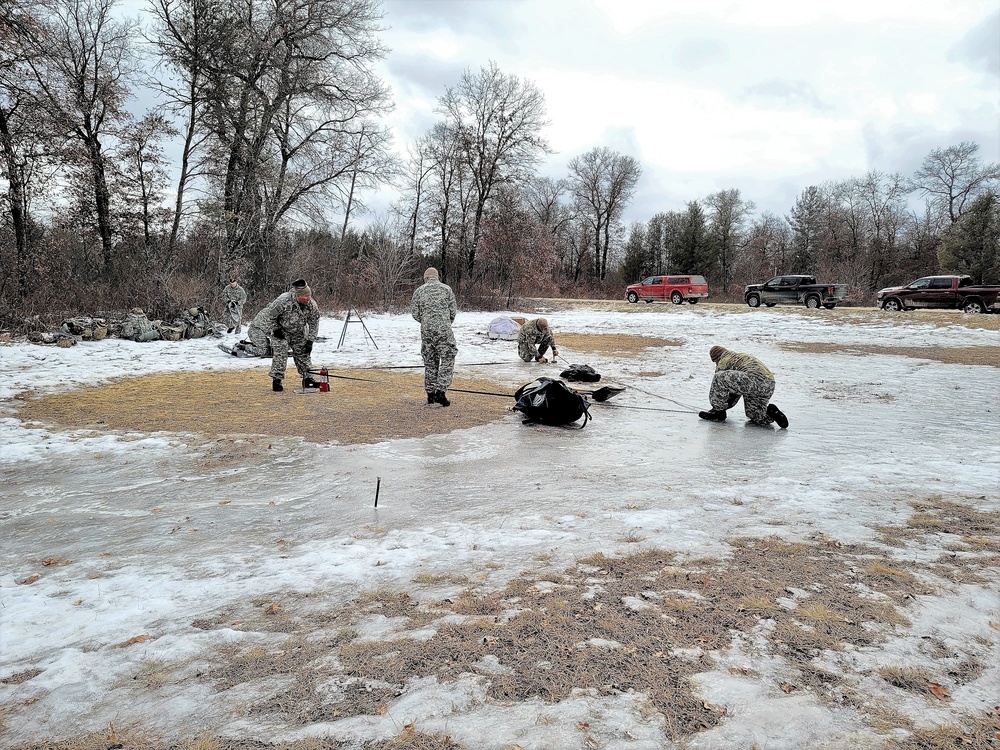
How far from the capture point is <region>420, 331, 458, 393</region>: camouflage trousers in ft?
28.2

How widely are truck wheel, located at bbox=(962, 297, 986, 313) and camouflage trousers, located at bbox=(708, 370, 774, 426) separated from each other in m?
23.3

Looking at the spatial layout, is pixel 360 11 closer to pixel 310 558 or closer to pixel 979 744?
pixel 310 558

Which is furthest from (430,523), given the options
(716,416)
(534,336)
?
(534,336)

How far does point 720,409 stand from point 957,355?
11.9m

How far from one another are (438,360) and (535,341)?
547 cm

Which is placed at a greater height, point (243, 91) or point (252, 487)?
point (243, 91)

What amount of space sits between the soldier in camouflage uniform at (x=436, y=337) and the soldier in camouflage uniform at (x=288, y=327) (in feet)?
6.30

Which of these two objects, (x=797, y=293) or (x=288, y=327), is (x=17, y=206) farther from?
(x=797, y=293)

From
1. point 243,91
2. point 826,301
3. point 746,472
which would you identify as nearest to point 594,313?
point 826,301

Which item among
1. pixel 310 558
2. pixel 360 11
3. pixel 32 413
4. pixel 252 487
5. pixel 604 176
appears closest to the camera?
pixel 310 558

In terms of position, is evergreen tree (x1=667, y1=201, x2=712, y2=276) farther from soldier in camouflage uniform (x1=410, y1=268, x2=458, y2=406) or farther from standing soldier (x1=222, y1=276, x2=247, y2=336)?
soldier in camouflage uniform (x1=410, y1=268, x2=458, y2=406)

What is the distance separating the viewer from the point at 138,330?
1462 centimetres

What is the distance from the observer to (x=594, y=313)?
97.0 ft

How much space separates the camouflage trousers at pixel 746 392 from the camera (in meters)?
7.62
